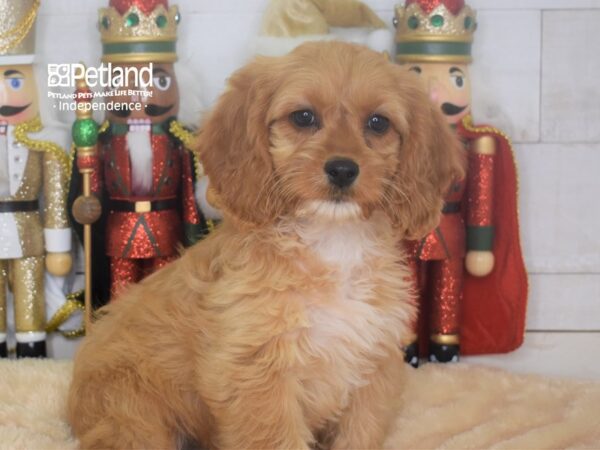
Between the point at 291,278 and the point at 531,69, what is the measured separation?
1.43m

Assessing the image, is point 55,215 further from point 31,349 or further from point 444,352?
point 444,352

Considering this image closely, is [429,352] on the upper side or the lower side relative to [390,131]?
lower

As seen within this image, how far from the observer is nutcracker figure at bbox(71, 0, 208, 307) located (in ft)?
8.60

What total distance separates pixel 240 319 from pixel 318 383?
9.2 inches

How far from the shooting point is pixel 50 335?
3.01 metres

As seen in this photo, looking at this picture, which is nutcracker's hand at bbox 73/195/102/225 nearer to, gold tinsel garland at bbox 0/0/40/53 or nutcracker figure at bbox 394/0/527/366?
gold tinsel garland at bbox 0/0/40/53

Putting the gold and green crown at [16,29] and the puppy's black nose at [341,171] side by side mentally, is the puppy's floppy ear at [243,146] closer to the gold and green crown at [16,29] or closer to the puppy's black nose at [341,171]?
the puppy's black nose at [341,171]

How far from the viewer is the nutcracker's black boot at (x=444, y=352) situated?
2.85 metres

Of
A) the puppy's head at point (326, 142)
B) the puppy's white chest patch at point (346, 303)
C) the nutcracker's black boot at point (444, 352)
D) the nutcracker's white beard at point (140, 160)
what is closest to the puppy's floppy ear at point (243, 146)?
the puppy's head at point (326, 142)

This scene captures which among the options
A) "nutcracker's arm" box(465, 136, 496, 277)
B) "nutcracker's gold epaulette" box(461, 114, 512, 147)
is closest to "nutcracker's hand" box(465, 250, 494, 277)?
"nutcracker's arm" box(465, 136, 496, 277)

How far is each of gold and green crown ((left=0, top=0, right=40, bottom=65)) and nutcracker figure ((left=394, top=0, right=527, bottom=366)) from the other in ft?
3.70

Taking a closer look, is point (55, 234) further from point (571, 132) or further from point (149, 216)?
point (571, 132)

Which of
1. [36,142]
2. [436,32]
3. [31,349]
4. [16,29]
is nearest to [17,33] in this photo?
[16,29]

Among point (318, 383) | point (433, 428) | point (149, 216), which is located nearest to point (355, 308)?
point (318, 383)
